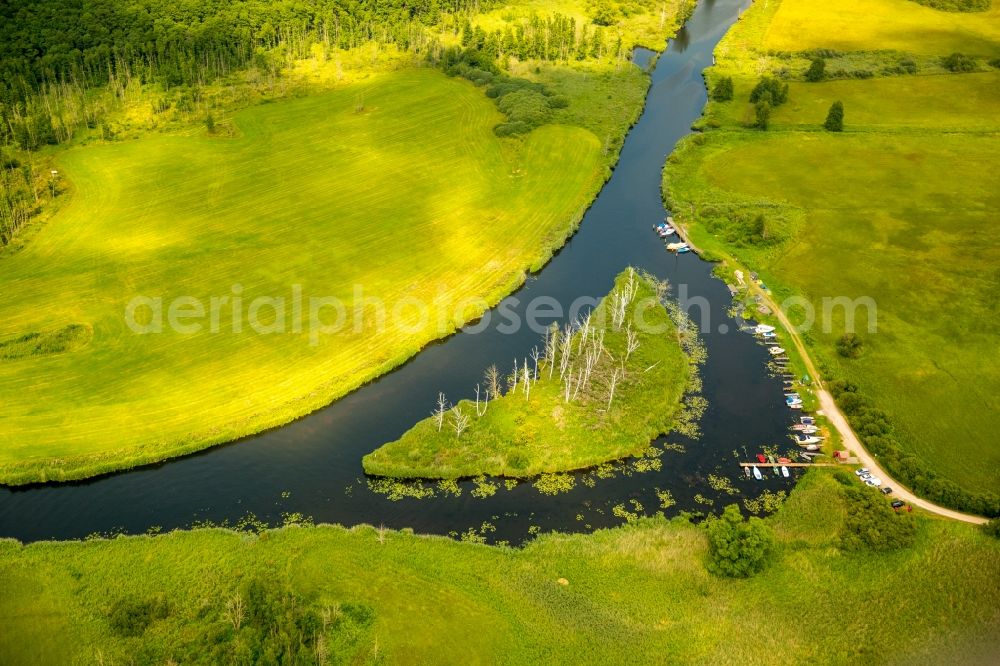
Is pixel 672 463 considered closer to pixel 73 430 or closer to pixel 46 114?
pixel 73 430

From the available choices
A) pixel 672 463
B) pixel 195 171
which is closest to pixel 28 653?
pixel 672 463

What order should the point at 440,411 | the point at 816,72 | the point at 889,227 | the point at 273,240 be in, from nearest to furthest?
1. the point at 440,411
2. the point at 273,240
3. the point at 889,227
4. the point at 816,72

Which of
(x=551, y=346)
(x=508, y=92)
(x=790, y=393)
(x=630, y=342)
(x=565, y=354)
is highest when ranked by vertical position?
(x=508, y=92)

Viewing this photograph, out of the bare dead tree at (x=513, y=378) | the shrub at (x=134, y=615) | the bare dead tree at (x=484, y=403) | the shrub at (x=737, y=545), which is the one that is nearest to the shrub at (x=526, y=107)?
the bare dead tree at (x=513, y=378)

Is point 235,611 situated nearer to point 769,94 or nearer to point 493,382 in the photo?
point 493,382

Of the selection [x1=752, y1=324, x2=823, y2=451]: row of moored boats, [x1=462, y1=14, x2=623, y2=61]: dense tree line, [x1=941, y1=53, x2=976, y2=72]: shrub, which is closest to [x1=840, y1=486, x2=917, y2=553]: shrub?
[x1=752, y1=324, x2=823, y2=451]: row of moored boats

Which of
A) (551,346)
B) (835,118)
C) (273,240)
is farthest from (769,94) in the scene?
(273,240)

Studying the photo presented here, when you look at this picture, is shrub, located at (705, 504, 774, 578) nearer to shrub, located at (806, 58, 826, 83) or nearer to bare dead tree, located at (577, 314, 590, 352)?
bare dead tree, located at (577, 314, 590, 352)
